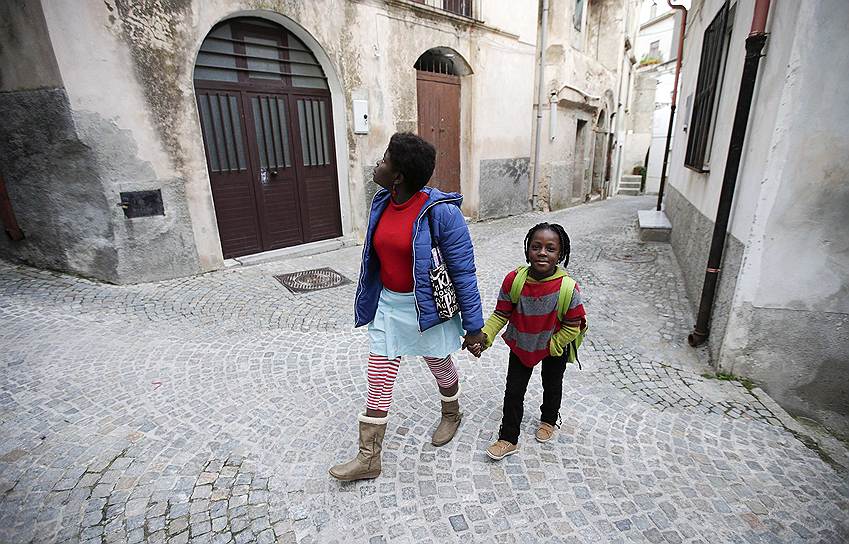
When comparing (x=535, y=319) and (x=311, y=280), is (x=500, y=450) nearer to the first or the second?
(x=535, y=319)

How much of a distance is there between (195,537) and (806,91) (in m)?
4.28

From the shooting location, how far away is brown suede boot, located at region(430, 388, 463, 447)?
257cm

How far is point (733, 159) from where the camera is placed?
10.9ft

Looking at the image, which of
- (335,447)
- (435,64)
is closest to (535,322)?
(335,447)

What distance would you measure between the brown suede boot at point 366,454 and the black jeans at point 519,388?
72 cm

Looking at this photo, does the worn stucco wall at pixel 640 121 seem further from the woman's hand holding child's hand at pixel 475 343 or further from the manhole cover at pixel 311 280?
the woman's hand holding child's hand at pixel 475 343

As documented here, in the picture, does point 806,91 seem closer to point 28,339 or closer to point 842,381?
point 842,381

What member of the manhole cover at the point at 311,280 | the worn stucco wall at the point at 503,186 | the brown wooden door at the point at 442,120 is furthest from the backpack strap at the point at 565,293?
the worn stucco wall at the point at 503,186

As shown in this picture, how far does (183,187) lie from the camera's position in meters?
5.21

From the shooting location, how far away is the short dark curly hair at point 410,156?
199 cm

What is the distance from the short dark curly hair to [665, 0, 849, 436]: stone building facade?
2452mm

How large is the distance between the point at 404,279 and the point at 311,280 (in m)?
3.49

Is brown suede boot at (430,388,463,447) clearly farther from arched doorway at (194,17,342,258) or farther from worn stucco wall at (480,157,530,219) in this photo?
worn stucco wall at (480,157,530,219)

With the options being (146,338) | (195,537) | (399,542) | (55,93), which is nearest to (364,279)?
(399,542)
